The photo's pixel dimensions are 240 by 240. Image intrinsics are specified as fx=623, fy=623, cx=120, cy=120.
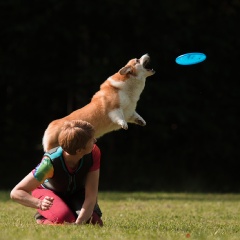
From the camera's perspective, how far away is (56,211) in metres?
5.28

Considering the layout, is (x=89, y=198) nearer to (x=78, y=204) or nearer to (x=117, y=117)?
(x=78, y=204)

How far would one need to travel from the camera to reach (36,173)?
5.01 meters

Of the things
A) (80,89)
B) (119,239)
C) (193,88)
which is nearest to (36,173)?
(119,239)

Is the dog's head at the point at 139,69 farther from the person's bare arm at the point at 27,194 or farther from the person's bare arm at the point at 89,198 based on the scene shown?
the person's bare arm at the point at 27,194

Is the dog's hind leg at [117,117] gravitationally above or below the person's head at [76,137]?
above

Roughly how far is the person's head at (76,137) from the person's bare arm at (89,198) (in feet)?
1.01

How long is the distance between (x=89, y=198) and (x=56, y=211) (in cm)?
36

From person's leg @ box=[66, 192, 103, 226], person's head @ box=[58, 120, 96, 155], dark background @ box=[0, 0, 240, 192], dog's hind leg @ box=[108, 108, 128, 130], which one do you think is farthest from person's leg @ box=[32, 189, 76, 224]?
dark background @ box=[0, 0, 240, 192]

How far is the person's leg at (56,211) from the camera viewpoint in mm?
5277

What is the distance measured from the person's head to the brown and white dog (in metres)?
2.80

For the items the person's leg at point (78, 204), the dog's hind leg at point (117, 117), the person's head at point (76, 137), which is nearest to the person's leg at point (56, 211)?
the person's leg at point (78, 204)

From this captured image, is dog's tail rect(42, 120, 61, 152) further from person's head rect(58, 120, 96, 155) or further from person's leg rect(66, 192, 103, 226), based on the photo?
person's head rect(58, 120, 96, 155)

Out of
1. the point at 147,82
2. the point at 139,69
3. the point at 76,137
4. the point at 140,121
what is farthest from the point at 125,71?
the point at 147,82

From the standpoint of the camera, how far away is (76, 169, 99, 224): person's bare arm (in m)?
5.10
